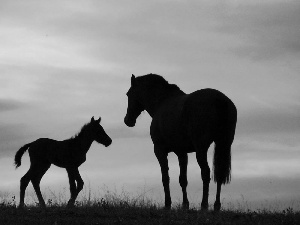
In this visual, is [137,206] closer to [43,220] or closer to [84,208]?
[84,208]

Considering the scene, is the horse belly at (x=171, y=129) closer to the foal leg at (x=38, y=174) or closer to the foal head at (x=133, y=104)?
the foal head at (x=133, y=104)

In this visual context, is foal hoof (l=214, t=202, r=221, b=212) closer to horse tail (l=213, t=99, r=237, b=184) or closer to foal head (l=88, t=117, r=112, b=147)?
horse tail (l=213, t=99, r=237, b=184)

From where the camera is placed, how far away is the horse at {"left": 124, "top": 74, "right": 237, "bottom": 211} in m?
13.4

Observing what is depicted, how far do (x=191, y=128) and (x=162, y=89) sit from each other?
2.22 meters

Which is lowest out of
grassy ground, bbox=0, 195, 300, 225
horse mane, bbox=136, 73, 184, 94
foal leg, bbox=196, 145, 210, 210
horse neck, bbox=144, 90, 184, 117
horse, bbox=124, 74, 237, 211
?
grassy ground, bbox=0, 195, 300, 225

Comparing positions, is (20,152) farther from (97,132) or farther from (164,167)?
(164,167)

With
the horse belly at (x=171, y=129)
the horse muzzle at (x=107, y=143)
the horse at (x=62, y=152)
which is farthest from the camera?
Result: the horse muzzle at (x=107, y=143)

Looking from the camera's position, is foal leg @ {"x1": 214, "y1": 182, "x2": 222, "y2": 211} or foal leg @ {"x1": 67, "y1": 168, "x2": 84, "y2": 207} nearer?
foal leg @ {"x1": 214, "y1": 182, "x2": 222, "y2": 211}

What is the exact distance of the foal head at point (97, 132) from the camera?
59.6 ft

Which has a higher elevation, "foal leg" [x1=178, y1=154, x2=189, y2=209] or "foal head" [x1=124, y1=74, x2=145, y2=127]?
"foal head" [x1=124, y1=74, x2=145, y2=127]

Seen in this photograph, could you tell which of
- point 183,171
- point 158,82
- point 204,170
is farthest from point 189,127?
point 158,82

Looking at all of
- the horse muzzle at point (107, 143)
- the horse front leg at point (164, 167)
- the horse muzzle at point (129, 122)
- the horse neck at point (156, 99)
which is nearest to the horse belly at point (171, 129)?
the horse front leg at point (164, 167)

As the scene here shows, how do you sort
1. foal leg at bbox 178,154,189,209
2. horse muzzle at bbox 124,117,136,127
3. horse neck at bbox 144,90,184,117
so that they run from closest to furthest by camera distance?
foal leg at bbox 178,154,189,209 < horse neck at bbox 144,90,184,117 < horse muzzle at bbox 124,117,136,127

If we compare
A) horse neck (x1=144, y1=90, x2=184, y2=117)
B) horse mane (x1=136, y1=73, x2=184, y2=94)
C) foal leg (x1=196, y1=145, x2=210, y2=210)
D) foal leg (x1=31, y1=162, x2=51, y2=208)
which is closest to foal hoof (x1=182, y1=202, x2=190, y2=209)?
foal leg (x1=196, y1=145, x2=210, y2=210)
